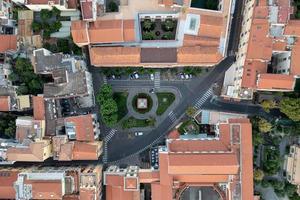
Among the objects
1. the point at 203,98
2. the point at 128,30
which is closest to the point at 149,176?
the point at 203,98

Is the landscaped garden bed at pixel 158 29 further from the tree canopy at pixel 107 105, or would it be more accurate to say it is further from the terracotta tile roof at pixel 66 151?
the terracotta tile roof at pixel 66 151

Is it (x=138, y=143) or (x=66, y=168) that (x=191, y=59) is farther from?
(x=66, y=168)

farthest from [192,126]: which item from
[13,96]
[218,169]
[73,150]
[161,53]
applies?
[13,96]

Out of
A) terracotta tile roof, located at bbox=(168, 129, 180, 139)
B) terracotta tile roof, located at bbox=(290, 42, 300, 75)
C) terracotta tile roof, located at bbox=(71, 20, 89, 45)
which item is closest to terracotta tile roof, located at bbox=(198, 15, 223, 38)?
terracotta tile roof, located at bbox=(290, 42, 300, 75)

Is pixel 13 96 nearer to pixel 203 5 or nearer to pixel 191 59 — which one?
pixel 191 59

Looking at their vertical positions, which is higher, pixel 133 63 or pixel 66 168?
pixel 133 63

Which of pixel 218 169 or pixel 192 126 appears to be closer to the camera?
pixel 218 169

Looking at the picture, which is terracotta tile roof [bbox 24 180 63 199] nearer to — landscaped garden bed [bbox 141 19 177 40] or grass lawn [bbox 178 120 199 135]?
grass lawn [bbox 178 120 199 135]

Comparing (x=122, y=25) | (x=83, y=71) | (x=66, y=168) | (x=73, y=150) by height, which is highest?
(x=122, y=25)
